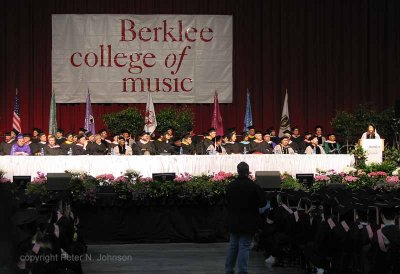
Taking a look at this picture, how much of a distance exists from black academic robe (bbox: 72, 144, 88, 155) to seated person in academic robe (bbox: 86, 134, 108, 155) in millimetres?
122

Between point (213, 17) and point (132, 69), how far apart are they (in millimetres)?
3108

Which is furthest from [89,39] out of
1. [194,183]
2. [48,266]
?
[48,266]

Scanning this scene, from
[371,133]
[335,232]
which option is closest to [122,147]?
[371,133]

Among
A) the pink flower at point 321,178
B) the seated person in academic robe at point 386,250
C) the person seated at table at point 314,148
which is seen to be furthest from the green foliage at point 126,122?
the seated person in academic robe at point 386,250

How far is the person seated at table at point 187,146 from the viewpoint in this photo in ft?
61.6

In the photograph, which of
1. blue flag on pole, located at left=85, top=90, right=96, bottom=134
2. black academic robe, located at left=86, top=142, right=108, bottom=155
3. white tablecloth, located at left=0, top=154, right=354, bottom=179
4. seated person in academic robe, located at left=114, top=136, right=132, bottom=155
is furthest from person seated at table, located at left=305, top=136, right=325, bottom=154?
blue flag on pole, located at left=85, top=90, right=96, bottom=134

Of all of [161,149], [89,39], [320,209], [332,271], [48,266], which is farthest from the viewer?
[89,39]

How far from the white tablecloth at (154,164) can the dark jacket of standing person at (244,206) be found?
701 centimetres

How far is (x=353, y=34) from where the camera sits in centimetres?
2592

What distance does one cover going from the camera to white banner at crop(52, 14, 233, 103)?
25062 mm

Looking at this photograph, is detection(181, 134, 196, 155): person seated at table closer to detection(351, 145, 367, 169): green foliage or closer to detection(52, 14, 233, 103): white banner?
detection(351, 145, 367, 169): green foliage

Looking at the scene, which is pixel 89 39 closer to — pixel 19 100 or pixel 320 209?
pixel 19 100

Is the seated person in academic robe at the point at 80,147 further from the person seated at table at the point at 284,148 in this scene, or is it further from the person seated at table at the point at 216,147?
the person seated at table at the point at 284,148

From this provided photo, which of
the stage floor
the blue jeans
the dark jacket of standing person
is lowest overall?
the stage floor
